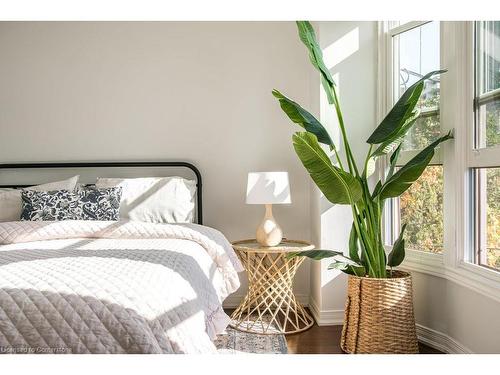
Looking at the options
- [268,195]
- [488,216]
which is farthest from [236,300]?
[488,216]

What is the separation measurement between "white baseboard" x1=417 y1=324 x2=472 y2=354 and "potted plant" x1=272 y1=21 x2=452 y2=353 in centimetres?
23

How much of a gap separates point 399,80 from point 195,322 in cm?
222

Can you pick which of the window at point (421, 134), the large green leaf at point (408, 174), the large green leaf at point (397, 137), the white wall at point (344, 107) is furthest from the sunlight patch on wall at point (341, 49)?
the large green leaf at point (408, 174)

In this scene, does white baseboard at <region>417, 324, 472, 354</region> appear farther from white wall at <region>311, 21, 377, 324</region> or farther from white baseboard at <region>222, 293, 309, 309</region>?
white baseboard at <region>222, 293, 309, 309</region>

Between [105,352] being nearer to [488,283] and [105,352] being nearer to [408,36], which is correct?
[488,283]

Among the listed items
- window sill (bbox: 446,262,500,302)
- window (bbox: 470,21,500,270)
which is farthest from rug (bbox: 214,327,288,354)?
window (bbox: 470,21,500,270)

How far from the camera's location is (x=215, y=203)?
3.50 m

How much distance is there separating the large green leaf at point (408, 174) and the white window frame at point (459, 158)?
5.2 inches

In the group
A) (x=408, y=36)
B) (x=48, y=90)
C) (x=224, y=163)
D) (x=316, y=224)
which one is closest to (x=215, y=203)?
(x=224, y=163)

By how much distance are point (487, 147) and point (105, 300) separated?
1988 millimetres

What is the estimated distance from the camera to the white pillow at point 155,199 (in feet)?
10.3

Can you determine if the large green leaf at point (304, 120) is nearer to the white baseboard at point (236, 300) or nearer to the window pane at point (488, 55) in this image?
the window pane at point (488, 55)

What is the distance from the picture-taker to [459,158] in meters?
2.44

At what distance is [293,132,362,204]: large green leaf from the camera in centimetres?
224
